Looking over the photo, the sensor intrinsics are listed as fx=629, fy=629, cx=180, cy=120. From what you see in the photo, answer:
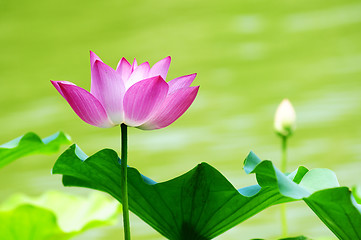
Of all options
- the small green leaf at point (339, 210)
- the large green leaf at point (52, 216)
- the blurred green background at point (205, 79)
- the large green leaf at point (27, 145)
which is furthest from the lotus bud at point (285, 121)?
the blurred green background at point (205, 79)

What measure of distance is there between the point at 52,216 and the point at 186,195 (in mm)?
467

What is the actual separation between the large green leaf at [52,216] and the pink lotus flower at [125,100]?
481 millimetres

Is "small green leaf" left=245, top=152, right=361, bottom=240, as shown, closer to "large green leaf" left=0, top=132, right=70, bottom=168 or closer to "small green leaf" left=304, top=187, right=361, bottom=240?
"small green leaf" left=304, top=187, right=361, bottom=240

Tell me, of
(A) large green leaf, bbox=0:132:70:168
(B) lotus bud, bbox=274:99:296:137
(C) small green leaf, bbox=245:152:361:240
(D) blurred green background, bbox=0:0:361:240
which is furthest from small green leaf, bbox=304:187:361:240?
(D) blurred green background, bbox=0:0:361:240

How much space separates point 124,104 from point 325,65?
262cm

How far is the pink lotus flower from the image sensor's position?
46 cm

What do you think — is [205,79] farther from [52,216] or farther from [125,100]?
[125,100]

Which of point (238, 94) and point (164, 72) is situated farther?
point (238, 94)

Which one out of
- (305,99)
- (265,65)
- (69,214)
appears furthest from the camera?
(265,65)

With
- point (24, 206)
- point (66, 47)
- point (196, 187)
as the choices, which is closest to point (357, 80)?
point (66, 47)

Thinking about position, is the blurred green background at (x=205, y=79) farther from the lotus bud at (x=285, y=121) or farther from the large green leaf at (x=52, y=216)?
the lotus bud at (x=285, y=121)

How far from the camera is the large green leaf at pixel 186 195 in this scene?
532mm

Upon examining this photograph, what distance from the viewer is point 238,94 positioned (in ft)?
9.28

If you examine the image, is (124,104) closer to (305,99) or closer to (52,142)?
(52,142)
